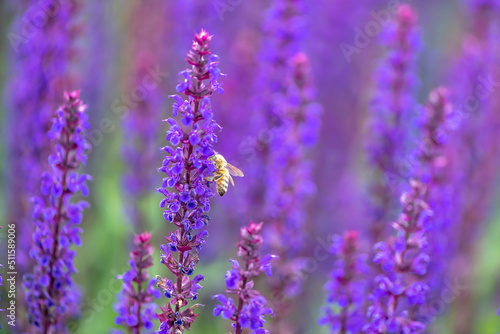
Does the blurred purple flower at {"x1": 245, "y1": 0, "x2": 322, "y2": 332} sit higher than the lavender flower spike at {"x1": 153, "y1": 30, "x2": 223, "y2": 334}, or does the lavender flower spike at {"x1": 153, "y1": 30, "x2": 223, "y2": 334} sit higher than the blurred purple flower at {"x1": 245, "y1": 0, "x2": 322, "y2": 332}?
the blurred purple flower at {"x1": 245, "y1": 0, "x2": 322, "y2": 332}

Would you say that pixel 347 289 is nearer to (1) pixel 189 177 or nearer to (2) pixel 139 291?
(2) pixel 139 291

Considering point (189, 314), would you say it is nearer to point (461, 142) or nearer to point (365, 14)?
point (461, 142)

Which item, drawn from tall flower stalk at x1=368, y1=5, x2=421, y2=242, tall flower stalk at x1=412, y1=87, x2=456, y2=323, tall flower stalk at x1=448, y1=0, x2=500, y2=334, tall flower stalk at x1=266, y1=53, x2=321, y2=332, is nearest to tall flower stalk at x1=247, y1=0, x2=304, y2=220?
tall flower stalk at x1=266, y1=53, x2=321, y2=332

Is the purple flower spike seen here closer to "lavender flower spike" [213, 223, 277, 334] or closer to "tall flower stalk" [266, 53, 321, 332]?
"tall flower stalk" [266, 53, 321, 332]

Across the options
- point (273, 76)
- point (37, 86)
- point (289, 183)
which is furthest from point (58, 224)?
point (273, 76)

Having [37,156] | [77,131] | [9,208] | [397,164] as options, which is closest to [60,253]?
[77,131]

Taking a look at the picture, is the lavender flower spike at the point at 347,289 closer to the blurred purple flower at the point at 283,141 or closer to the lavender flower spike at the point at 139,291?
the blurred purple flower at the point at 283,141

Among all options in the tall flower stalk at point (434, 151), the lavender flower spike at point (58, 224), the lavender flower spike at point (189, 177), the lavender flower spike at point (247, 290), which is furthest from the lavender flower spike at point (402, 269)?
the lavender flower spike at point (58, 224)
